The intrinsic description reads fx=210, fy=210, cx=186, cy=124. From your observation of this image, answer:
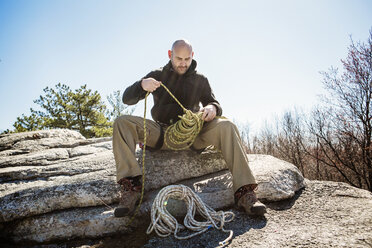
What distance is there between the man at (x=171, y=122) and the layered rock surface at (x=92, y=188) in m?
0.29

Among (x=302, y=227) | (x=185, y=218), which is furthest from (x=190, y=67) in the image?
(x=302, y=227)

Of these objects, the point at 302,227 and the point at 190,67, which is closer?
the point at 302,227

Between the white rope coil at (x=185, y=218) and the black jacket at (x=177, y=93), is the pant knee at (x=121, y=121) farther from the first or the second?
the white rope coil at (x=185, y=218)

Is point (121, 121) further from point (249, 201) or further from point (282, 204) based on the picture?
point (282, 204)

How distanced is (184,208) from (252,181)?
804 mm

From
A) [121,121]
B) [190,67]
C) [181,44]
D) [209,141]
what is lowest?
[209,141]

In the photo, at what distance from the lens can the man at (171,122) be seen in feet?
7.32

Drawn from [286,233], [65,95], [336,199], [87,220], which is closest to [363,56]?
[336,199]

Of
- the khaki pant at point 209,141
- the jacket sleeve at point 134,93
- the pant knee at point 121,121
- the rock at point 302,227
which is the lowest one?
the rock at point 302,227

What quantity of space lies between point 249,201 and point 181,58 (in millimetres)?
2032

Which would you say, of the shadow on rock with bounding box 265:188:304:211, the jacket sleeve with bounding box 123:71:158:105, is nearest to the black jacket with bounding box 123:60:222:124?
the jacket sleeve with bounding box 123:71:158:105

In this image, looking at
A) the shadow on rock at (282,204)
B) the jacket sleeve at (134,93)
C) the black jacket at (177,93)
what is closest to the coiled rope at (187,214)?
the jacket sleeve at (134,93)

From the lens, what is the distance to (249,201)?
215 cm

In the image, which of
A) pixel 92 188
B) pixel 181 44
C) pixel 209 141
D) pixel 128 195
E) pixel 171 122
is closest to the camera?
pixel 128 195
